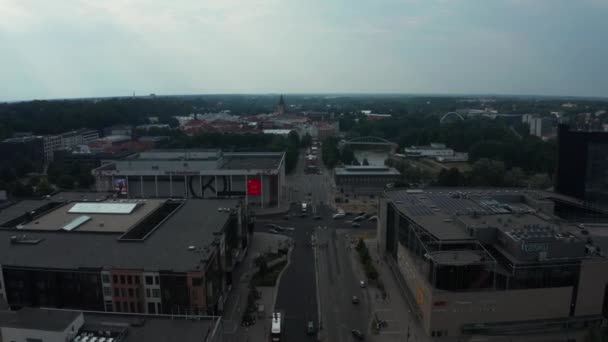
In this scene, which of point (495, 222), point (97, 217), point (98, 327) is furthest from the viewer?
point (97, 217)

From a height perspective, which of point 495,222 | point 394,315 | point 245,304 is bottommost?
point 394,315

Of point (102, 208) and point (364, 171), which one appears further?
point (364, 171)

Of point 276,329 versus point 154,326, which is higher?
point 154,326

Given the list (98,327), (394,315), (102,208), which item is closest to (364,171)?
(394,315)

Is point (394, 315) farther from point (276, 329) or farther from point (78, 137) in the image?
point (78, 137)

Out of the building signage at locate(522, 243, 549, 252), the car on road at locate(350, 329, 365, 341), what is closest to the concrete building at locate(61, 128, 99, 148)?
the car on road at locate(350, 329, 365, 341)

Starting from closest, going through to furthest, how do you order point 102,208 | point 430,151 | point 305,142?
point 102,208 → point 430,151 → point 305,142

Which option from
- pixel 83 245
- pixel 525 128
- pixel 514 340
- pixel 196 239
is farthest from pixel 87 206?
pixel 525 128

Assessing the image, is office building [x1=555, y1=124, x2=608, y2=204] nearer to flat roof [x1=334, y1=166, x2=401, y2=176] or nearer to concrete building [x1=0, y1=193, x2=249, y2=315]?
flat roof [x1=334, y1=166, x2=401, y2=176]
